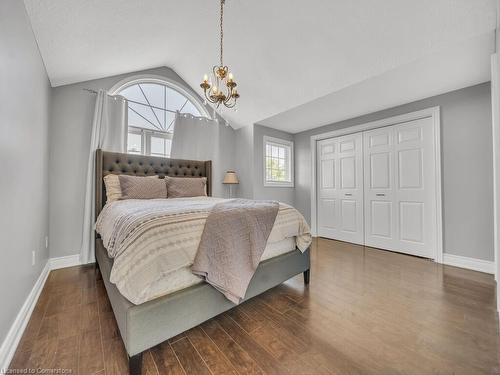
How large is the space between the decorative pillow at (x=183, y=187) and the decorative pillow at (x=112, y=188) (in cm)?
61

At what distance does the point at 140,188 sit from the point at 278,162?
2.80m

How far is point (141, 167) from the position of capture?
10.6ft

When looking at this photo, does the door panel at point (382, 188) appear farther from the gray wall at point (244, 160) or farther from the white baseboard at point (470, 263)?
the gray wall at point (244, 160)

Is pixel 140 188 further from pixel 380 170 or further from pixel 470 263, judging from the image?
pixel 470 263

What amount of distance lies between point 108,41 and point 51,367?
278 cm

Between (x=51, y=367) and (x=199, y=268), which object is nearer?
(x=51, y=367)

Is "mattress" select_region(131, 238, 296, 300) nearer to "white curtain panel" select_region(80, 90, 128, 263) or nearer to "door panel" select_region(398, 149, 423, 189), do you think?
"white curtain panel" select_region(80, 90, 128, 263)

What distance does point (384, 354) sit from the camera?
1.24 meters

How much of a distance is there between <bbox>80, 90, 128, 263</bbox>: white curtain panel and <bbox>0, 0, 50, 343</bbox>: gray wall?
0.63 m

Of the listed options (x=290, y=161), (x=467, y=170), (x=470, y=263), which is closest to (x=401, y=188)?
(x=467, y=170)

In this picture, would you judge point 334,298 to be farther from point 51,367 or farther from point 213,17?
point 213,17

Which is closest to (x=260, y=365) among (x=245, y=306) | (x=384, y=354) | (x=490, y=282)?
(x=245, y=306)

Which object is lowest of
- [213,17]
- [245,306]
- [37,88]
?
[245,306]

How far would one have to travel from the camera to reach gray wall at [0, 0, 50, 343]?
1244 millimetres
